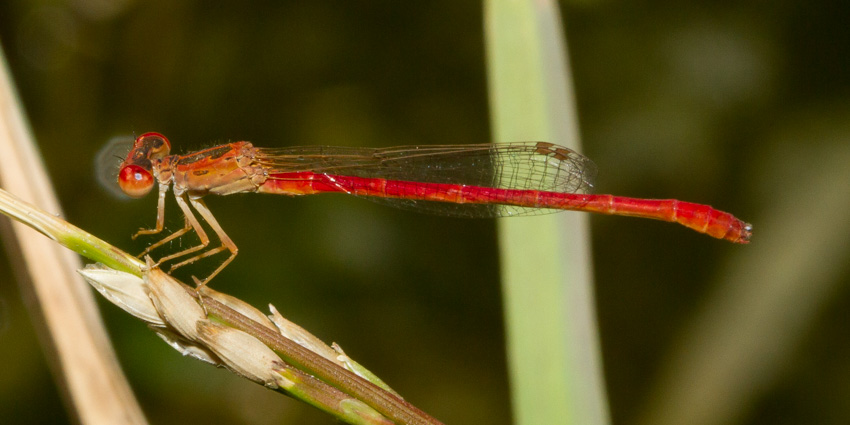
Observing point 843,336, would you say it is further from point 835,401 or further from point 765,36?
point 765,36

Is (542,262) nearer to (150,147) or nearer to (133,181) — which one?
(133,181)

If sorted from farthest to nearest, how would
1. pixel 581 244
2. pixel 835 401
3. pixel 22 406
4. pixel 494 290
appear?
1. pixel 494 290
2. pixel 835 401
3. pixel 22 406
4. pixel 581 244

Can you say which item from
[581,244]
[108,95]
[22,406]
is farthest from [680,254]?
[22,406]

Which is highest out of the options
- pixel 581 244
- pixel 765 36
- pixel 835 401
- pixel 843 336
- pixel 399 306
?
pixel 765 36

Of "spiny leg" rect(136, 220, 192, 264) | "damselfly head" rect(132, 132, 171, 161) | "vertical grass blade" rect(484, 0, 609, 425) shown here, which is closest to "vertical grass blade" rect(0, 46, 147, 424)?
"spiny leg" rect(136, 220, 192, 264)

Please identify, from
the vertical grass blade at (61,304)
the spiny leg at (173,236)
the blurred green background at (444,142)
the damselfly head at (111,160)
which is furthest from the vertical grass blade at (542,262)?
the blurred green background at (444,142)

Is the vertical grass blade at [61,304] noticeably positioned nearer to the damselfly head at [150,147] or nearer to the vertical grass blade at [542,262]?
the damselfly head at [150,147]

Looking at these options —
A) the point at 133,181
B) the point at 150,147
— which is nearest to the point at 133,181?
the point at 133,181
